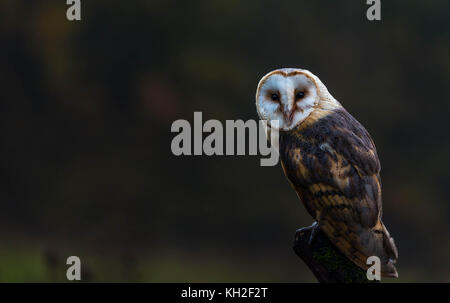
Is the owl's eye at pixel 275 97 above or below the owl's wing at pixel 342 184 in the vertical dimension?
above

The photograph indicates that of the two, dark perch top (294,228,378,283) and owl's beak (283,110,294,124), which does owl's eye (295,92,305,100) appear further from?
dark perch top (294,228,378,283)

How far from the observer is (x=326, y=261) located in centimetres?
175

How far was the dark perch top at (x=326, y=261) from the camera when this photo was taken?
1.73 meters

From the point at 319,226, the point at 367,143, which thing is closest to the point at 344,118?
the point at 367,143

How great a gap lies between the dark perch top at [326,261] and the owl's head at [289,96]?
35cm

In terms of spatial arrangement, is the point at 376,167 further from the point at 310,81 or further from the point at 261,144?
the point at 261,144

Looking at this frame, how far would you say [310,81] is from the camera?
1.82 m

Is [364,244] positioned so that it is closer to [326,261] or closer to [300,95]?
[326,261]

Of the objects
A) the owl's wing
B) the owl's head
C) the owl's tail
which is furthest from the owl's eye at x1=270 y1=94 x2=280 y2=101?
the owl's tail

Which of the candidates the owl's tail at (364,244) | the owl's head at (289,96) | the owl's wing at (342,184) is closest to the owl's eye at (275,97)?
the owl's head at (289,96)

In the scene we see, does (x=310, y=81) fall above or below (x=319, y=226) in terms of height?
above

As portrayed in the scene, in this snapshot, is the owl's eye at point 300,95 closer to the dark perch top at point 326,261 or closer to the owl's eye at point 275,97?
the owl's eye at point 275,97

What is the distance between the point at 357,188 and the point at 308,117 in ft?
0.87

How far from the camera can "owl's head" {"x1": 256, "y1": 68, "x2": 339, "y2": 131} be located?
71.1 inches
